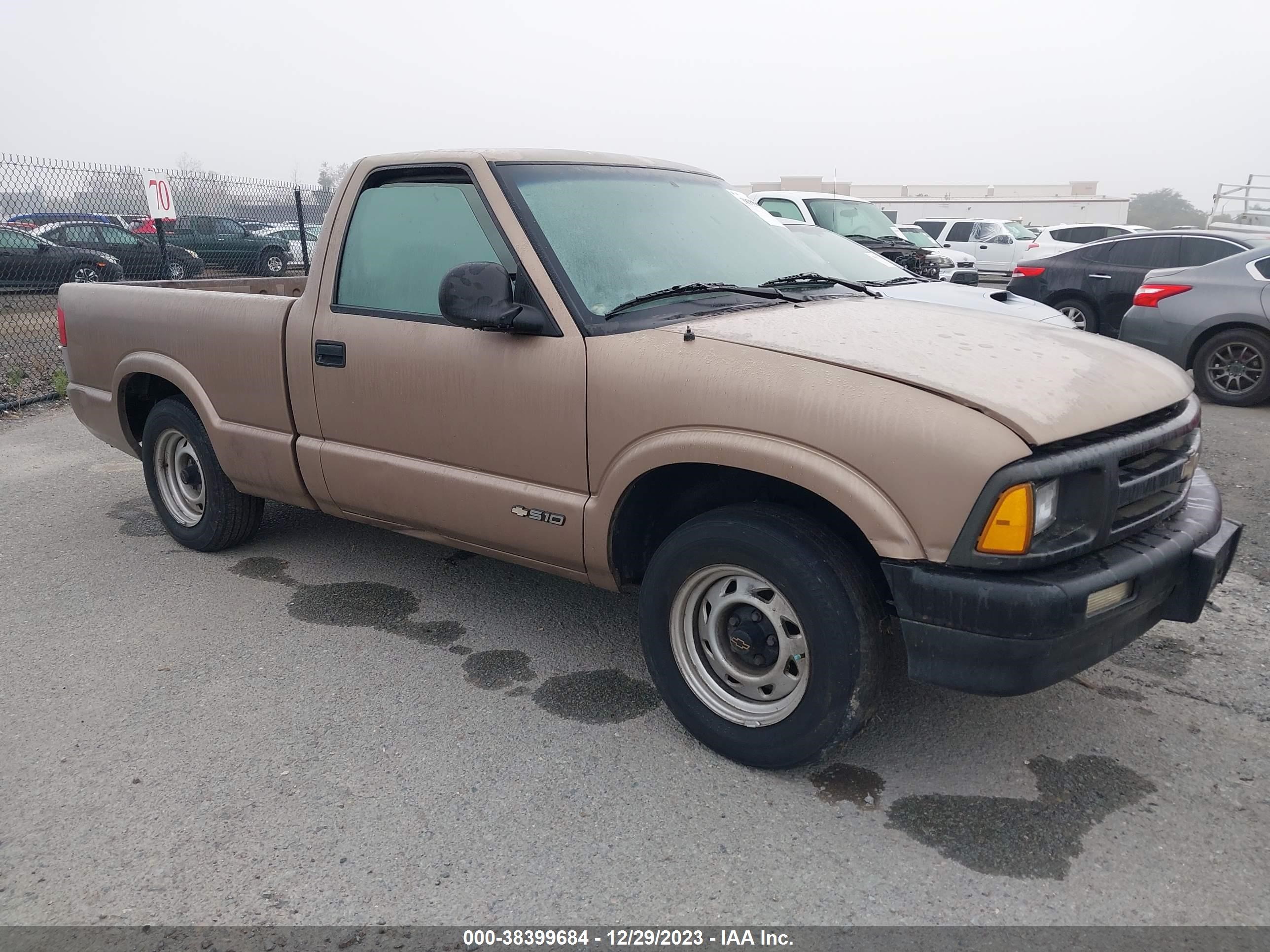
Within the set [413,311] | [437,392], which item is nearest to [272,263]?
[413,311]

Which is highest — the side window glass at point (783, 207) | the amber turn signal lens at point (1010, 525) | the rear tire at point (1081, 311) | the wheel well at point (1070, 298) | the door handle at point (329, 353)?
the side window glass at point (783, 207)

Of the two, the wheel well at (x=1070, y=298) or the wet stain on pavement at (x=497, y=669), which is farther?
the wheel well at (x=1070, y=298)

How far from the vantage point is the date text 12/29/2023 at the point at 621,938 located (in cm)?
231

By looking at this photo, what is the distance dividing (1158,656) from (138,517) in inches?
217

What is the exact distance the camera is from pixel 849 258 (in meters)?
7.63

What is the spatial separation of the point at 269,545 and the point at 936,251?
36.2 ft

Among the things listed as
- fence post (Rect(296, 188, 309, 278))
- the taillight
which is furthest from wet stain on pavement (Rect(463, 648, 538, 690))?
fence post (Rect(296, 188, 309, 278))

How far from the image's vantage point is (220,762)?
308 centimetres

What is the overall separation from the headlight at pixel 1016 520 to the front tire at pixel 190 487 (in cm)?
369

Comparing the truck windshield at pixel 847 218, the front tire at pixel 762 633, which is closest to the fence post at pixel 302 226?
the truck windshield at pixel 847 218

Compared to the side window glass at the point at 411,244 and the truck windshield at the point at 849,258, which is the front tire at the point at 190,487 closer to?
the side window glass at the point at 411,244

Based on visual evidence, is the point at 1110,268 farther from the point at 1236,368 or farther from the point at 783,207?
the point at 783,207

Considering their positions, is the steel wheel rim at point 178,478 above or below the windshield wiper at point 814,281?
below

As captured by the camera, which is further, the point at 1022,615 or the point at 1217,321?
the point at 1217,321
